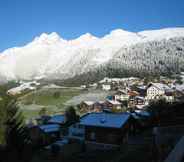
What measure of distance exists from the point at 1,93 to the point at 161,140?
1065 cm

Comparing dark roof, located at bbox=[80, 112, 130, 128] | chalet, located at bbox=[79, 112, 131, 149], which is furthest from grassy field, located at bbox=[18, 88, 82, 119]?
chalet, located at bbox=[79, 112, 131, 149]

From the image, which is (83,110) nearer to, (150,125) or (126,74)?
(150,125)

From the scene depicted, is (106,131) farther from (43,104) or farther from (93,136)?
(43,104)

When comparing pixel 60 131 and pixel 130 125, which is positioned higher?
pixel 130 125

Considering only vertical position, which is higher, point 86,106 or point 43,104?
point 86,106

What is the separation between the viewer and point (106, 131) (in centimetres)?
2197

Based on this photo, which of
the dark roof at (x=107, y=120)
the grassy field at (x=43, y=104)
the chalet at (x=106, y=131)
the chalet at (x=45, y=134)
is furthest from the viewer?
the grassy field at (x=43, y=104)

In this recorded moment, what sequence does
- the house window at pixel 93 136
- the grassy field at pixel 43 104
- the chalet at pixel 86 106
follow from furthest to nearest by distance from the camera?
the grassy field at pixel 43 104, the chalet at pixel 86 106, the house window at pixel 93 136

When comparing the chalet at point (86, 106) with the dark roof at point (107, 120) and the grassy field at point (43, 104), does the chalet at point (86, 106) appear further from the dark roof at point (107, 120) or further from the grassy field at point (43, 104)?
the dark roof at point (107, 120)

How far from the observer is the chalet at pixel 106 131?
21469 mm

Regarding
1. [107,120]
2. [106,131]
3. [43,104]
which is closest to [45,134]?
[107,120]

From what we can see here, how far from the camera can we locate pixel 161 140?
6.62 m

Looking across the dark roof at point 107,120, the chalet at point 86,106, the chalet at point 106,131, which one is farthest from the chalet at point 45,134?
the chalet at point 86,106

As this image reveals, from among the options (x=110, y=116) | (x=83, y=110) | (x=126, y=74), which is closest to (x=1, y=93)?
(x=110, y=116)
